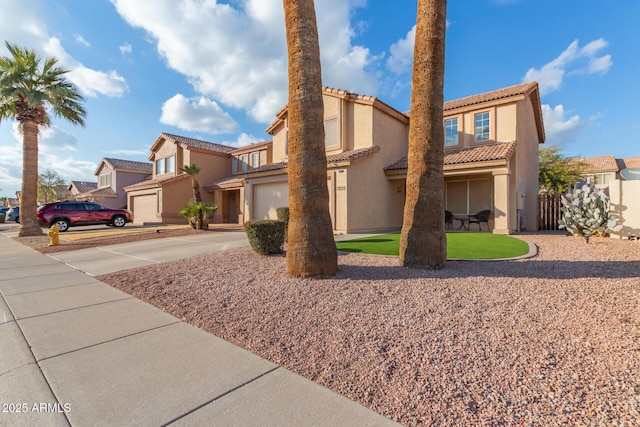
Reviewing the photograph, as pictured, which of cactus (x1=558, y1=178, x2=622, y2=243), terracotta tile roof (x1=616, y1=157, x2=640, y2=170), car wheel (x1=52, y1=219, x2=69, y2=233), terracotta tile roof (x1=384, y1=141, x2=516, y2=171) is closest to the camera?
cactus (x1=558, y1=178, x2=622, y2=243)

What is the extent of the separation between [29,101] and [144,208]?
12006 mm

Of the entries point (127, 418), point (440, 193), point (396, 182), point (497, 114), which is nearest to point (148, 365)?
point (127, 418)

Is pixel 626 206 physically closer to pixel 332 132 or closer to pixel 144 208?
pixel 332 132

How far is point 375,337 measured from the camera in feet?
11.1

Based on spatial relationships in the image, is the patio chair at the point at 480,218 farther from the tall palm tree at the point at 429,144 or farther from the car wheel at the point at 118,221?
the car wheel at the point at 118,221

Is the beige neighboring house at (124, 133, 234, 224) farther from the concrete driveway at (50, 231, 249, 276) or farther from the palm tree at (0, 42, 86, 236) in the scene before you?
the concrete driveway at (50, 231, 249, 276)

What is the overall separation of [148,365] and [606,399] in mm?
4079

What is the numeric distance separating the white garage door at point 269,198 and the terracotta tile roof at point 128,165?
83.4 feet

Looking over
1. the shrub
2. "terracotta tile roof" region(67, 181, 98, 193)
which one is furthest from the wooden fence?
"terracotta tile roof" region(67, 181, 98, 193)

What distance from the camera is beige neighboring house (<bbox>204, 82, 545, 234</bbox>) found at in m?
13.6

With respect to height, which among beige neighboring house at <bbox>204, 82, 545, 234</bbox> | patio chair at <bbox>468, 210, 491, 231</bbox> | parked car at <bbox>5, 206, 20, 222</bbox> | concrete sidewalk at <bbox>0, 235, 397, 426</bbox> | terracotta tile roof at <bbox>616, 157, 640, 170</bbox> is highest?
terracotta tile roof at <bbox>616, 157, 640, 170</bbox>

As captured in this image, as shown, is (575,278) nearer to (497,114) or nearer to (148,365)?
(148,365)

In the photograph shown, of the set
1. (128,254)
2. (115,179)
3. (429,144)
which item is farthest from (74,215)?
(429,144)

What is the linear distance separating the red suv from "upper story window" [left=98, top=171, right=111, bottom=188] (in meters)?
19.1
